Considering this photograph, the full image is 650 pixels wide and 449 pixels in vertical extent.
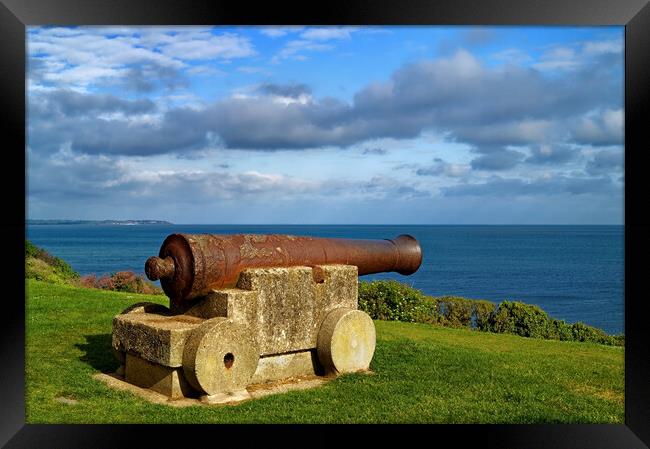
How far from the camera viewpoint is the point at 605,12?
5152 mm

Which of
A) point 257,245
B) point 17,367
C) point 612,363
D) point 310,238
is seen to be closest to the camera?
point 17,367

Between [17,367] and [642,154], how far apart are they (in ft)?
16.9

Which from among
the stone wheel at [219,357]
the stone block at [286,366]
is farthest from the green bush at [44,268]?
the stone wheel at [219,357]

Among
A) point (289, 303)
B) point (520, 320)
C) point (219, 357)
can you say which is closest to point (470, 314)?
point (520, 320)

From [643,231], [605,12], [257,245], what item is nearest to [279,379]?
[257,245]

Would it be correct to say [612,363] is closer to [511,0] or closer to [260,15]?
[511,0]

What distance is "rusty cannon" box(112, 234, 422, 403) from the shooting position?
301 inches

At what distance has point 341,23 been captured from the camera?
5.14m

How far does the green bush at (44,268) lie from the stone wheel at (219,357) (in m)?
15.1

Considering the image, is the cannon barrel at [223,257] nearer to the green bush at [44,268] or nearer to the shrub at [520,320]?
the shrub at [520,320]

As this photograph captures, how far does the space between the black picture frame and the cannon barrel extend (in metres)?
2.96

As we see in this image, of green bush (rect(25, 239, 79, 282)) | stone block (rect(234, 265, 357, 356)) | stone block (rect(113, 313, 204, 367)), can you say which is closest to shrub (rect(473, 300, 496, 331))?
stone block (rect(234, 265, 357, 356))

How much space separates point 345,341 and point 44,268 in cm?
1730

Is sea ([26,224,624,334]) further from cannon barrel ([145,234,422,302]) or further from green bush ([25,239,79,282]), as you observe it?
cannon barrel ([145,234,422,302])
